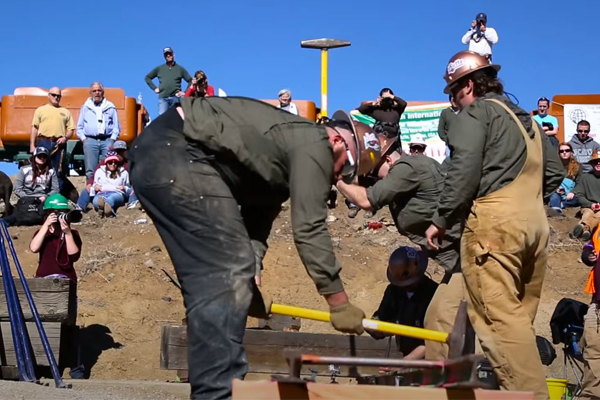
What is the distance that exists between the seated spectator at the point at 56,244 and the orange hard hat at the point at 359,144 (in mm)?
4994

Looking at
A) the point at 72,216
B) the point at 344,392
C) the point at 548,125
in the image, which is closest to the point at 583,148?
the point at 548,125

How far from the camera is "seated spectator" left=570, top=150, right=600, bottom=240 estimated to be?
540 inches

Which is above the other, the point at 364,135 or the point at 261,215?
the point at 364,135

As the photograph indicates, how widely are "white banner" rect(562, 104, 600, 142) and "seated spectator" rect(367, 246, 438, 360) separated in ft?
33.0

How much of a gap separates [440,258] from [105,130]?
30.3 feet

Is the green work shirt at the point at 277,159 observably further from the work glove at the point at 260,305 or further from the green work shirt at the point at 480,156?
the green work shirt at the point at 480,156

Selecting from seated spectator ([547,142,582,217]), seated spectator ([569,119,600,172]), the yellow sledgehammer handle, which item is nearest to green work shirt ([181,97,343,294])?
the yellow sledgehammer handle

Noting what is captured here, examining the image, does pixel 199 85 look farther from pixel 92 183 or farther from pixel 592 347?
pixel 592 347

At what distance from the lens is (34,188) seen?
13617 mm

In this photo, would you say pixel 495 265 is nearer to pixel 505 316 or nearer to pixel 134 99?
pixel 505 316

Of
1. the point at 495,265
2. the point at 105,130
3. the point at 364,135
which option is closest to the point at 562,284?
the point at 105,130

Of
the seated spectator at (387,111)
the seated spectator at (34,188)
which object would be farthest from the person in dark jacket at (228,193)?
the seated spectator at (34,188)

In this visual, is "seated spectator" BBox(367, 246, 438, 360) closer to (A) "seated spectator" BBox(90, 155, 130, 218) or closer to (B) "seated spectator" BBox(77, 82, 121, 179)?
(A) "seated spectator" BBox(90, 155, 130, 218)

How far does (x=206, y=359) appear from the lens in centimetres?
443
